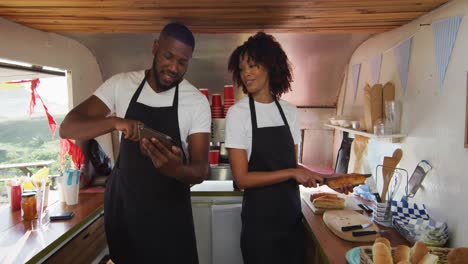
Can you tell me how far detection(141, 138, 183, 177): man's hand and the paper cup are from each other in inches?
36.3

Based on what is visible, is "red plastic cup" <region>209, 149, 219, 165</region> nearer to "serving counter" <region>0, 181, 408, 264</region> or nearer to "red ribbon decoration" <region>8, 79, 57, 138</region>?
"serving counter" <region>0, 181, 408, 264</region>

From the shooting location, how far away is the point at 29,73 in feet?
5.70

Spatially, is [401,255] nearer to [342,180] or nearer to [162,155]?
[342,180]

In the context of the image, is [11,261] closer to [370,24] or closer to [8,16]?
[8,16]

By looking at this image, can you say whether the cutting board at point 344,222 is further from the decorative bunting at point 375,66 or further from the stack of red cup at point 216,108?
the stack of red cup at point 216,108

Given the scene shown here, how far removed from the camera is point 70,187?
5.56 ft

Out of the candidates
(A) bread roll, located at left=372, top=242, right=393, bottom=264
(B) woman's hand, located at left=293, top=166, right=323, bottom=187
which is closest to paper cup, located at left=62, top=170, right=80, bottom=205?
(B) woman's hand, located at left=293, top=166, right=323, bottom=187

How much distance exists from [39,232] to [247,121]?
0.99 m

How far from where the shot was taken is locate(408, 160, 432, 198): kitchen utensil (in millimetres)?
1379

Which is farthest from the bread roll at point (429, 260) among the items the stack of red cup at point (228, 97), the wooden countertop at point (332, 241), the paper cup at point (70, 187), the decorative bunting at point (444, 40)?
the paper cup at point (70, 187)

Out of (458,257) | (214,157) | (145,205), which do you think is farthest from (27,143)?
(458,257)

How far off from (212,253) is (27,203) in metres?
1.05

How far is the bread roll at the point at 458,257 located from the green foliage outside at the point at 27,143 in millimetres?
2175

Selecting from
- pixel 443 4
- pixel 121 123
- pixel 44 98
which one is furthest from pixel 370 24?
pixel 44 98
